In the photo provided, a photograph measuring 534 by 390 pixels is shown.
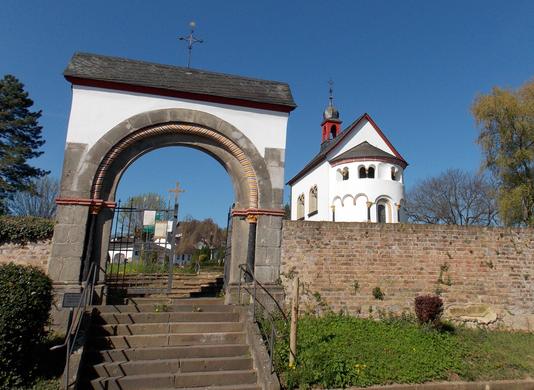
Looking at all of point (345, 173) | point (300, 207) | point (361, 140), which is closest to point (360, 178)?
point (345, 173)

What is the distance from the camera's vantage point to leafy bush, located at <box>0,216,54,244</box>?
8.19 m

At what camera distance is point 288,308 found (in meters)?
9.12

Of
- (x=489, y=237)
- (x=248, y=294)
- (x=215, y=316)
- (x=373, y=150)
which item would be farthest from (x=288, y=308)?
(x=373, y=150)

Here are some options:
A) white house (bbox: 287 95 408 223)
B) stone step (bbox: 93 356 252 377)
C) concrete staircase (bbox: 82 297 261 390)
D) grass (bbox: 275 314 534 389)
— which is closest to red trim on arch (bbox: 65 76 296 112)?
concrete staircase (bbox: 82 297 261 390)

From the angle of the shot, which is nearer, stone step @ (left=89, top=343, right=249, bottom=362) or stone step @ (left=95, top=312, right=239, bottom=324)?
stone step @ (left=89, top=343, right=249, bottom=362)

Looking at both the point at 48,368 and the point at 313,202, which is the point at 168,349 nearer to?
the point at 48,368

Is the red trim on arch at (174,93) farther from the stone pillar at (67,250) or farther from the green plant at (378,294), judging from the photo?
the green plant at (378,294)

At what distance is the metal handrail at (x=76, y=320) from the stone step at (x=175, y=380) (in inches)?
22.6

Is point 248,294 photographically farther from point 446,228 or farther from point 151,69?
point 151,69

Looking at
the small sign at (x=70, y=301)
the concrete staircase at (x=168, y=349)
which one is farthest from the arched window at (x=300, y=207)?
the small sign at (x=70, y=301)

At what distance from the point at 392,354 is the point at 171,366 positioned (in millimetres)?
4206

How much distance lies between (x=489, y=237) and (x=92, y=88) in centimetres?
1124

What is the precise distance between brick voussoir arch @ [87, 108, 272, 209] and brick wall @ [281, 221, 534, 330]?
1344 mm

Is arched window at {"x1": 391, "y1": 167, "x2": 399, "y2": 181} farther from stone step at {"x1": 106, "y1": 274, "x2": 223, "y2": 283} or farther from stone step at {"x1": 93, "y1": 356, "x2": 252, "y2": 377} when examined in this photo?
stone step at {"x1": 93, "y1": 356, "x2": 252, "y2": 377}
